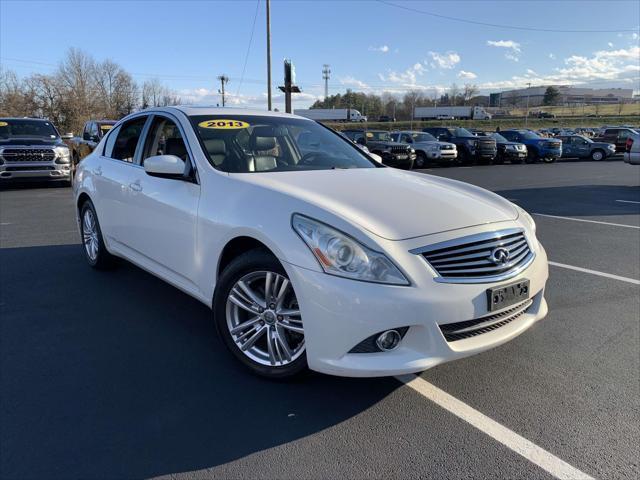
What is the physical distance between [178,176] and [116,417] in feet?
5.62

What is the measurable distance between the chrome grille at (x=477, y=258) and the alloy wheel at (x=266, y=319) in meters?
0.83

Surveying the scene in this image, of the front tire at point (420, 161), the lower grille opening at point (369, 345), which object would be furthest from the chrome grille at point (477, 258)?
the front tire at point (420, 161)

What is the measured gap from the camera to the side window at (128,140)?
4.69 m

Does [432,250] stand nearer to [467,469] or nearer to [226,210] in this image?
[467,469]

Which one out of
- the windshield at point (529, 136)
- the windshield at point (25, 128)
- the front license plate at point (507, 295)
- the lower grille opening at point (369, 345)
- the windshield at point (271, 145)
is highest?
the windshield at point (529, 136)

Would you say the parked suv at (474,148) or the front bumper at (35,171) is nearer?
the front bumper at (35,171)

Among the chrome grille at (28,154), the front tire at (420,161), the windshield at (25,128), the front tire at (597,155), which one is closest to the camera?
the chrome grille at (28,154)

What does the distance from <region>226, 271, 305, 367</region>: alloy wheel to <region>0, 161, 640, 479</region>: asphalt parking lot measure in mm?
206

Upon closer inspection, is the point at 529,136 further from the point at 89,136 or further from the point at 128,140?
the point at 128,140

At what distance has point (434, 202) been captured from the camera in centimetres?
318

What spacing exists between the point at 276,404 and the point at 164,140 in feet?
8.38

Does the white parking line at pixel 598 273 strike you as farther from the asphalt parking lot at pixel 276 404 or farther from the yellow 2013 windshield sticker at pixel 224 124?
the yellow 2013 windshield sticker at pixel 224 124

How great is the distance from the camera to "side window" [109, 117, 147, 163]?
4688 mm

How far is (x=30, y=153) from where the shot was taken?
12672mm
